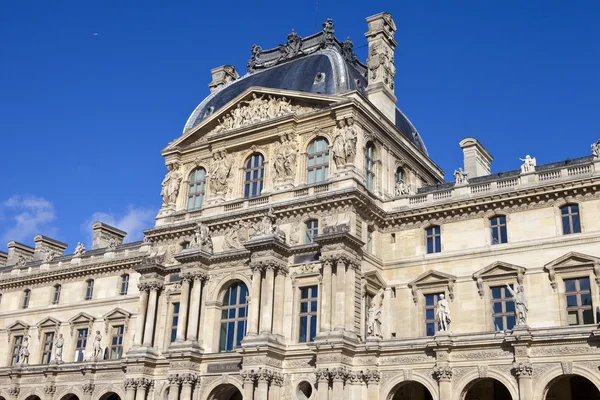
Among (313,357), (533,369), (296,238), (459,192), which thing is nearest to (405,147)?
(459,192)

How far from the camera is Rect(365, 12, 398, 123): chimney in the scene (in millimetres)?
45000

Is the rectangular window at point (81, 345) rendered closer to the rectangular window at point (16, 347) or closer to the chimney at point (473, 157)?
the rectangular window at point (16, 347)

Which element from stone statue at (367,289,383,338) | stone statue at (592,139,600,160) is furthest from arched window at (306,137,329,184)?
stone statue at (592,139,600,160)

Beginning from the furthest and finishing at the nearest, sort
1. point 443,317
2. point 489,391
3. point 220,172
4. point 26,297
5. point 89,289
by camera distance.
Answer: point 26,297 → point 89,289 → point 220,172 → point 489,391 → point 443,317

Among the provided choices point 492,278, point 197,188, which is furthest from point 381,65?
point 492,278

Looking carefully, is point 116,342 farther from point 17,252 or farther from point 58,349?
point 17,252

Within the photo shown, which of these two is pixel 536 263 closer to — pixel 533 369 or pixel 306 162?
pixel 533 369

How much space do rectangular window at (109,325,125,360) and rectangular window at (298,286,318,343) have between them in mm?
16985

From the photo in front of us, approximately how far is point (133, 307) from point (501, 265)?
25766 mm

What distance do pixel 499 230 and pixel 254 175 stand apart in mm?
14720

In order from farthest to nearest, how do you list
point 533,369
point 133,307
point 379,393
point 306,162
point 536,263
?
point 133,307, point 306,162, point 536,263, point 379,393, point 533,369

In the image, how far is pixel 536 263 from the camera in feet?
119

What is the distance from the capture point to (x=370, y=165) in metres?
42.2

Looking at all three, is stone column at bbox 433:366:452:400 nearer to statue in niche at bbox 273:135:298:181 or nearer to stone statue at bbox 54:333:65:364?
statue in niche at bbox 273:135:298:181
